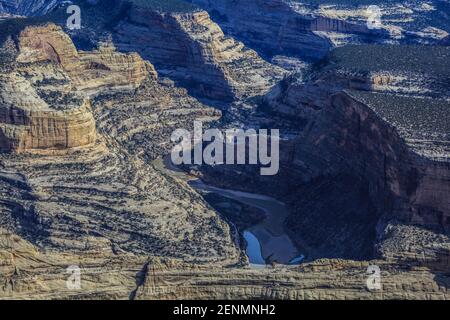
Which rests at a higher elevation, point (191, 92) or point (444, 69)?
point (444, 69)

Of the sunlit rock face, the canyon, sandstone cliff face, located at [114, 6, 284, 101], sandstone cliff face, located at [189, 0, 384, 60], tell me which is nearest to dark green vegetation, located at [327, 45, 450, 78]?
the canyon

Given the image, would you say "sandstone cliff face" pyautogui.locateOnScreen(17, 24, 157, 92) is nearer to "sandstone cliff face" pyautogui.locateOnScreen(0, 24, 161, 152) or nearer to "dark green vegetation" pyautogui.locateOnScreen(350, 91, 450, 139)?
"sandstone cliff face" pyautogui.locateOnScreen(0, 24, 161, 152)

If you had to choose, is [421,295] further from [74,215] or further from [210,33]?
[210,33]

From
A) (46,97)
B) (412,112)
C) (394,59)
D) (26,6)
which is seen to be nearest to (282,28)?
(394,59)

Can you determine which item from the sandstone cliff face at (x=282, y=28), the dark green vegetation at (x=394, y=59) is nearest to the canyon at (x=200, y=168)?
→ the dark green vegetation at (x=394, y=59)

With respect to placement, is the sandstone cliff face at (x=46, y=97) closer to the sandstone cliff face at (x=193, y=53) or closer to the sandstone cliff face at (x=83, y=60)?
the sandstone cliff face at (x=83, y=60)

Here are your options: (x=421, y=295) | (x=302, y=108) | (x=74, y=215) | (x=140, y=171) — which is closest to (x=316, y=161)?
(x=302, y=108)
